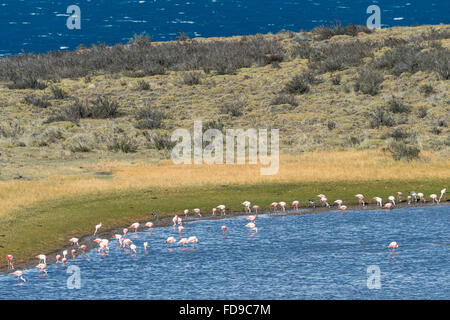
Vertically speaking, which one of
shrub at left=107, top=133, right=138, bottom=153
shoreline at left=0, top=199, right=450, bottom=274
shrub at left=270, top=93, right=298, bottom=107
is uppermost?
shrub at left=270, top=93, right=298, bottom=107

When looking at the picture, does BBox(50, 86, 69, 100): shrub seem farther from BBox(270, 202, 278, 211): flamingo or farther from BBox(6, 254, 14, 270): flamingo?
BBox(6, 254, 14, 270): flamingo

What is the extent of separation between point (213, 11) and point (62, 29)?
22.8 meters

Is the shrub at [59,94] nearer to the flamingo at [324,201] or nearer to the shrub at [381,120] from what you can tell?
the shrub at [381,120]

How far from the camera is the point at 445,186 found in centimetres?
3384

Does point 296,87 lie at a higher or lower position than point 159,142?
higher

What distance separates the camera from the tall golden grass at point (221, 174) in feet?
108

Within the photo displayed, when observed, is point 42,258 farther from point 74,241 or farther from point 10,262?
point 74,241

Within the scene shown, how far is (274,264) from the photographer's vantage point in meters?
22.6

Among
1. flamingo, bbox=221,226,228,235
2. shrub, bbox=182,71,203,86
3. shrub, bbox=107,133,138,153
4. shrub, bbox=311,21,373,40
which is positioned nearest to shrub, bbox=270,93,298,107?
shrub, bbox=182,71,203,86

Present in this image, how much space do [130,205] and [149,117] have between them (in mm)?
24817

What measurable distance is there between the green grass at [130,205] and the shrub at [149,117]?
1952cm

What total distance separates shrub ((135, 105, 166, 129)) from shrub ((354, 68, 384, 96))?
15.9 metres

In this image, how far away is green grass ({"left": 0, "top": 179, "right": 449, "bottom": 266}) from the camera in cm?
2592

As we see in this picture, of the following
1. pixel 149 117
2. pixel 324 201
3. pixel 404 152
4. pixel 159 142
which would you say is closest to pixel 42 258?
pixel 324 201
